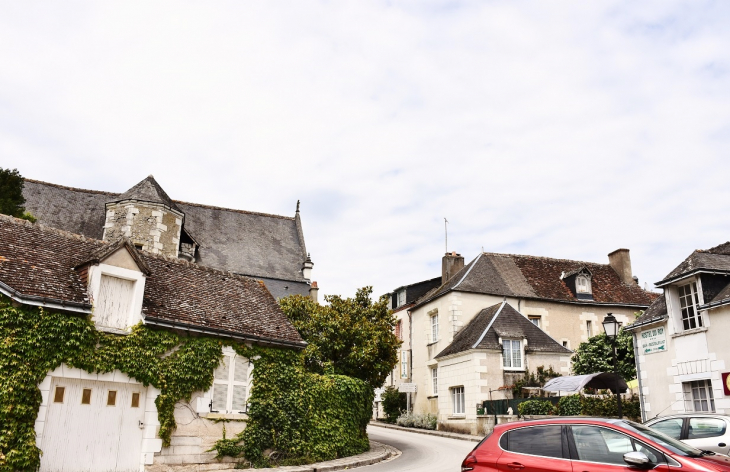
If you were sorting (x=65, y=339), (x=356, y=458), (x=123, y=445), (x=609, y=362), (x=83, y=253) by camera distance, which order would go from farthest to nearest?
1. (x=609, y=362)
2. (x=356, y=458)
3. (x=83, y=253)
4. (x=123, y=445)
5. (x=65, y=339)

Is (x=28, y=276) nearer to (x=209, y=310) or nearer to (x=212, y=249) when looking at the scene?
(x=209, y=310)

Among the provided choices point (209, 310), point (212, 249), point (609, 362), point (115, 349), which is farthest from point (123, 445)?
point (609, 362)

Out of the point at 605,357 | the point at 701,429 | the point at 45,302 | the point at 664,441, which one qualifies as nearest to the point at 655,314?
the point at 701,429

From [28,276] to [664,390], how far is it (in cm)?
1621

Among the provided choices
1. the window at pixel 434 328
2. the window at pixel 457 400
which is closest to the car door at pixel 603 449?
the window at pixel 457 400

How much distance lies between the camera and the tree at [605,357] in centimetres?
2442

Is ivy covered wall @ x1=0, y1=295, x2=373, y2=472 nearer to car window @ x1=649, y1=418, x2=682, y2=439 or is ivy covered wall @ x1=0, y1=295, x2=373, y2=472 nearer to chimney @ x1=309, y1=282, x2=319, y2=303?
car window @ x1=649, y1=418, x2=682, y2=439

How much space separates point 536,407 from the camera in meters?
20.4

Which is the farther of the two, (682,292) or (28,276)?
(682,292)

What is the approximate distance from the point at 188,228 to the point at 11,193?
35.0ft

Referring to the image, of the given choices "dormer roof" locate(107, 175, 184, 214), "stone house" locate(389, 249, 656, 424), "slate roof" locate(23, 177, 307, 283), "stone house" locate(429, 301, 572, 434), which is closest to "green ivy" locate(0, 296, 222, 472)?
"stone house" locate(429, 301, 572, 434)

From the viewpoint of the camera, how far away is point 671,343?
15578 millimetres

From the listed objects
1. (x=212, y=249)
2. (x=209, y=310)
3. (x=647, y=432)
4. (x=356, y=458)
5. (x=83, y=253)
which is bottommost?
(x=356, y=458)

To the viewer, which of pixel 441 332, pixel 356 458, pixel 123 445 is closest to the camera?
pixel 123 445
